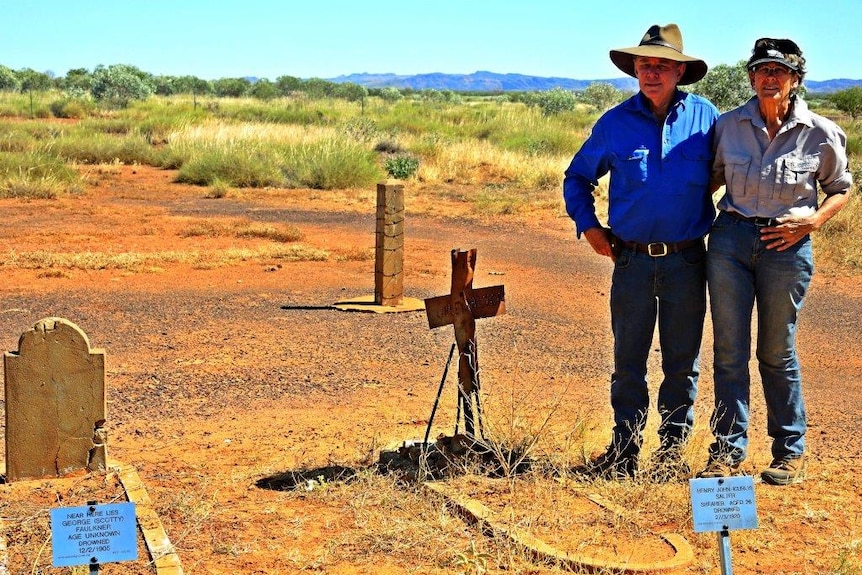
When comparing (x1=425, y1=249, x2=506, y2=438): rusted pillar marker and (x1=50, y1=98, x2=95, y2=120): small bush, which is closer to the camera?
(x1=425, y1=249, x2=506, y2=438): rusted pillar marker

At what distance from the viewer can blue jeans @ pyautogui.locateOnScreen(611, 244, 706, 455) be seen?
4.85m

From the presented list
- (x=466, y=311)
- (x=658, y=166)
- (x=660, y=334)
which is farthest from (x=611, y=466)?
(x=658, y=166)

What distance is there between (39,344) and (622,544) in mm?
2693

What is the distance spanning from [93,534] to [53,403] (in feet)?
6.38

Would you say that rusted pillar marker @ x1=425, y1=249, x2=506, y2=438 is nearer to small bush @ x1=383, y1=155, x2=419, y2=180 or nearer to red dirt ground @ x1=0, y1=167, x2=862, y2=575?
red dirt ground @ x1=0, y1=167, x2=862, y2=575

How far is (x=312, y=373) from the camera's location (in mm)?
7410

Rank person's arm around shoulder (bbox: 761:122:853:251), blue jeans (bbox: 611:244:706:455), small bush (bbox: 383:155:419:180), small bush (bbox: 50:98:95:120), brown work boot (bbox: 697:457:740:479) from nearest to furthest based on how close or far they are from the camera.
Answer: person's arm around shoulder (bbox: 761:122:853:251)
brown work boot (bbox: 697:457:740:479)
blue jeans (bbox: 611:244:706:455)
small bush (bbox: 383:155:419:180)
small bush (bbox: 50:98:95:120)

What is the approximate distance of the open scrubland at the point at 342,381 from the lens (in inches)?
168

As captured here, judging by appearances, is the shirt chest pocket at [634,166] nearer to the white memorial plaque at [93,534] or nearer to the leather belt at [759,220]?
the leather belt at [759,220]

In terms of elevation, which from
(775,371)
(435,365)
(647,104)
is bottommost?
(435,365)

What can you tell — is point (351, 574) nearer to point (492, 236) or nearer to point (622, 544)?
point (622, 544)

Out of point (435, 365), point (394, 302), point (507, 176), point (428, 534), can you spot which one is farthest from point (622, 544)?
point (507, 176)

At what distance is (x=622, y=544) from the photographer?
424cm

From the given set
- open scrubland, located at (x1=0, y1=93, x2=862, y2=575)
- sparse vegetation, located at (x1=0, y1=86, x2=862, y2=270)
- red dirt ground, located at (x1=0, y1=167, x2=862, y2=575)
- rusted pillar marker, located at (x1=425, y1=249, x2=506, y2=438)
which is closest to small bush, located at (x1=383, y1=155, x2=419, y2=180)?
sparse vegetation, located at (x1=0, y1=86, x2=862, y2=270)
